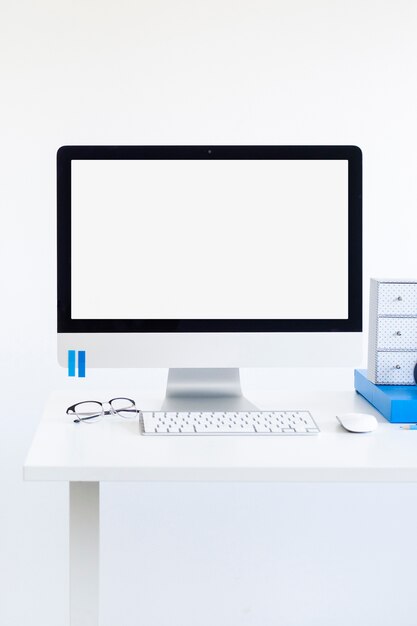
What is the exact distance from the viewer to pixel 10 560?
219 centimetres

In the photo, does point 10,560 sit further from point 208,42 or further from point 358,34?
point 358,34

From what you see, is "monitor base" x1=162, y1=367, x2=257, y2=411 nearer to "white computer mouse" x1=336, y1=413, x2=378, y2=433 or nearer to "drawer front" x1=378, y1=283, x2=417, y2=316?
"white computer mouse" x1=336, y1=413, x2=378, y2=433

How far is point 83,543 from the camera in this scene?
136 centimetres

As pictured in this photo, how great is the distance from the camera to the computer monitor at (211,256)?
4.85 feet

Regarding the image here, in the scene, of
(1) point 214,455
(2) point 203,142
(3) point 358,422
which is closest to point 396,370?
(3) point 358,422

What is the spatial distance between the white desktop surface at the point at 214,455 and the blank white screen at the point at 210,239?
0.23m

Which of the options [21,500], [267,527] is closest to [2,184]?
[21,500]

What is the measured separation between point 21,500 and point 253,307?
1.04 metres

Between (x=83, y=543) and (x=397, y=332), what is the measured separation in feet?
2.36

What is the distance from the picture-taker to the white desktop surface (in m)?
1.19

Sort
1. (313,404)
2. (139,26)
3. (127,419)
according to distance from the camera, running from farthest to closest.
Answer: (139,26)
(313,404)
(127,419)

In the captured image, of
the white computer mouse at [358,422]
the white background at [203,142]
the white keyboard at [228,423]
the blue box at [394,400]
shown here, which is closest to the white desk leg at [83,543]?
the white keyboard at [228,423]

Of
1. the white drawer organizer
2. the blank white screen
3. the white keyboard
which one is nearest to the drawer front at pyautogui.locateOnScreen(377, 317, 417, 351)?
the white drawer organizer

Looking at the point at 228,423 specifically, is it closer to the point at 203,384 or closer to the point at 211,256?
the point at 203,384
